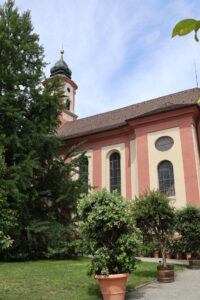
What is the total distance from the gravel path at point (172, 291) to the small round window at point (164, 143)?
10.2m

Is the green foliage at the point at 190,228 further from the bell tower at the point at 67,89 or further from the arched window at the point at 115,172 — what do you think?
the bell tower at the point at 67,89

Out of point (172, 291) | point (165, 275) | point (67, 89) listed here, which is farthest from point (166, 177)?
point (67, 89)

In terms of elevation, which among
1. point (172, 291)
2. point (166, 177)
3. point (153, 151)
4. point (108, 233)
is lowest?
point (172, 291)

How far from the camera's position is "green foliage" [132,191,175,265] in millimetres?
9570

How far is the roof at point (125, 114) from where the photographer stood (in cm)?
2027

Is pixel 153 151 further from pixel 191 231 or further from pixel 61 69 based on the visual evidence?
pixel 61 69

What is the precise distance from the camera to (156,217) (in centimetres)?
950

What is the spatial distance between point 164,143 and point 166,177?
2250 mm

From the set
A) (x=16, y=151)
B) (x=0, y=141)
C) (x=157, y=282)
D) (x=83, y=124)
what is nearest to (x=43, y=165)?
(x=16, y=151)

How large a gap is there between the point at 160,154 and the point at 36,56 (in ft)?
31.4

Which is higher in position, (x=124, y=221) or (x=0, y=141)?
(x=0, y=141)

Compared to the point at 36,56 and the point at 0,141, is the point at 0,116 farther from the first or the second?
the point at 36,56

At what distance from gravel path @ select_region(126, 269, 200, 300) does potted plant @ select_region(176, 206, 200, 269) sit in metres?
2.54

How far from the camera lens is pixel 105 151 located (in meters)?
21.5
